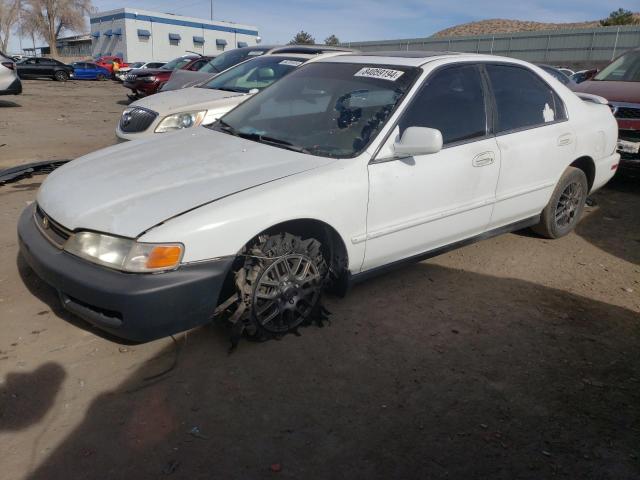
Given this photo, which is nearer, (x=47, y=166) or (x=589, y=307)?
(x=589, y=307)

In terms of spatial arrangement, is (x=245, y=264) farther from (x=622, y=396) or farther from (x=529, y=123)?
(x=529, y=123)

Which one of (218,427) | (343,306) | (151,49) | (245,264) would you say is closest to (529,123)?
(343,306)

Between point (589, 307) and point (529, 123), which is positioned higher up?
point (529, 123)

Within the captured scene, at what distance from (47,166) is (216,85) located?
2.41 m

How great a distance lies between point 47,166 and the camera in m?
6.71

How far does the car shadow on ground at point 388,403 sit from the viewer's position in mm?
2229

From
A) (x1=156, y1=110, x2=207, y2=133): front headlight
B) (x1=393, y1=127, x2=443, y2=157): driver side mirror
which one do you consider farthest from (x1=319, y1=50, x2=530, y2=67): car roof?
(x1=156, y1=110, x2=207, y2=133): front headlight

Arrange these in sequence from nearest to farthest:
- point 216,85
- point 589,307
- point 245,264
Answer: point 245,264 → point 589,307 → point 216,85

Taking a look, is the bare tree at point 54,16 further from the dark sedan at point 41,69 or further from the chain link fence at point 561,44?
the chain link fence at point 561,44

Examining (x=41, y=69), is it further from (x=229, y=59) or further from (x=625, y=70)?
(x=625, y=70)

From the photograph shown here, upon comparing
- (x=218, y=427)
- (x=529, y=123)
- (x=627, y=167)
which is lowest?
(x=218, y=427)

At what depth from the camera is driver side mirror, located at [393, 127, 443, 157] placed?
3.08 meters

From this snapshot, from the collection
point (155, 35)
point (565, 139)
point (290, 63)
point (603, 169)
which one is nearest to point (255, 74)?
point (290, 63)

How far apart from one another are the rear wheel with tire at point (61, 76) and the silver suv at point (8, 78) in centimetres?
1708
